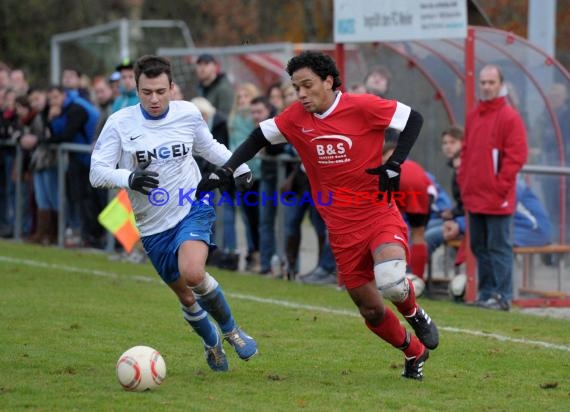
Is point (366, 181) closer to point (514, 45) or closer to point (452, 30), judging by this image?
point (452, 30)

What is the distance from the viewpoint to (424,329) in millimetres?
7883

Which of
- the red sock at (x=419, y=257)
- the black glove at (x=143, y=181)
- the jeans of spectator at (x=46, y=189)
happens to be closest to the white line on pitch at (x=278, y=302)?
the red sock at (x=419, y=257)

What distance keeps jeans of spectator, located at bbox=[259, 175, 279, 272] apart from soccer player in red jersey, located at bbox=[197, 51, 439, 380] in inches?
246

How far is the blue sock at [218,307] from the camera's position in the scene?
7.99m

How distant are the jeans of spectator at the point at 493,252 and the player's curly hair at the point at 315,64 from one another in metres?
4.31

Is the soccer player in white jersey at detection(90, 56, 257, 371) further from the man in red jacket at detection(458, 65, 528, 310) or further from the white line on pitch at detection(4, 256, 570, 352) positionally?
the man in red jacket at detection(458, 65, 528, 310)

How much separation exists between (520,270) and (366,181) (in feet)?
17.2

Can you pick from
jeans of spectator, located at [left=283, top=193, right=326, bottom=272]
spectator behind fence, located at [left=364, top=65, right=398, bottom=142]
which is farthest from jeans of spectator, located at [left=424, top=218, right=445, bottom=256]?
spectator behind fence, located at [left=364, top=65, right=398, bottom=142]

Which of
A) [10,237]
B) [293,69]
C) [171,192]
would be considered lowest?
[10,237]

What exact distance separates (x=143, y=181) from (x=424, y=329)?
199 centimetres

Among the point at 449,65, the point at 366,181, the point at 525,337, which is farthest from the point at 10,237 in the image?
the point at 366,181

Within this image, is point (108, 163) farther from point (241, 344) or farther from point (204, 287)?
point (241, 344)

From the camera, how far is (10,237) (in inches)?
723

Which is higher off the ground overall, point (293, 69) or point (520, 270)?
point (293, 69)
